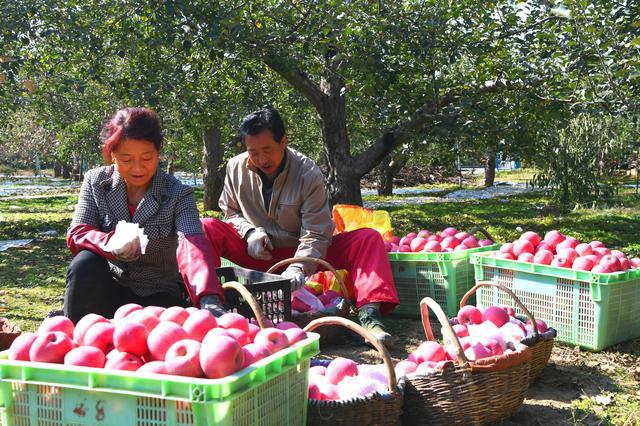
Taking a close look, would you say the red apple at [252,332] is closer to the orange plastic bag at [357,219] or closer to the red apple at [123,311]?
the red apple at [123,311]

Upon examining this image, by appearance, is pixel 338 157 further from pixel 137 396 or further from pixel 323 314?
→ pixel 137 396

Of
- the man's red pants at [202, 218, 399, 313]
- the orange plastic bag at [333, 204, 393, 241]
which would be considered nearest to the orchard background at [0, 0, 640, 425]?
the man's red pants at [202, 218, 399, 313]

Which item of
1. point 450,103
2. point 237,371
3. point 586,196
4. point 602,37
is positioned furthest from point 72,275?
point 586,196

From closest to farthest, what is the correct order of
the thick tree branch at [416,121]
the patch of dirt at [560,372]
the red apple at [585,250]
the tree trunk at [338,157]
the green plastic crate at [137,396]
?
the green plastic crate at [137,396]
the patch of dirt at [560,372]
the red apple at [585,250]
the thick tree branch at [416,121]
the tree trunk at [338,157]

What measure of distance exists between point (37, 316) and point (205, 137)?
28.9ft

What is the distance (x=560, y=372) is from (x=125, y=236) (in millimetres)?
2199

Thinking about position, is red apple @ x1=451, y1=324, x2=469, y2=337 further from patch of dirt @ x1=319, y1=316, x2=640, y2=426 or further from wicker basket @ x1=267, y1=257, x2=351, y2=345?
wicker basket @ x1=267, y1=257, x2=351, y2=345

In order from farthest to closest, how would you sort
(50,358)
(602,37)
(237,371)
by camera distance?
(602,37) → (50,358) → (237,371)

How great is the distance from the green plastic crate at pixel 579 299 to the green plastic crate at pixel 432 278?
0.38 m

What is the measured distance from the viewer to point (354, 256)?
168 inches

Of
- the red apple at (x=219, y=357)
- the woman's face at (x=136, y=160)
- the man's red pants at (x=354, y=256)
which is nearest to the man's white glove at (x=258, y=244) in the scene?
the man's red pants at (x=354, y=256)

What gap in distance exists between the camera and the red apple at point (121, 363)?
2.05 meters

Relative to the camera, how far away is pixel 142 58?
26.4ft

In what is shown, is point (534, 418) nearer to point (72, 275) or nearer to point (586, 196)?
point (72, 275)
